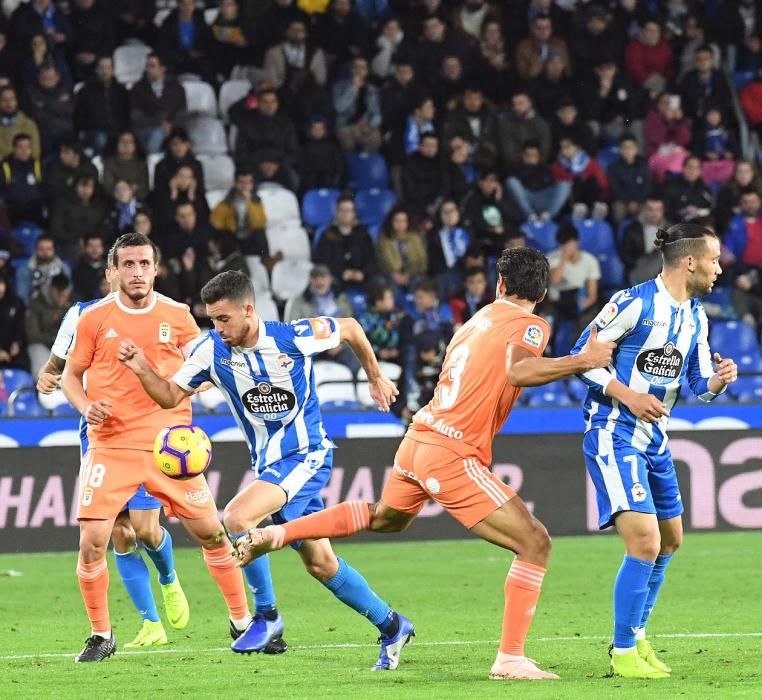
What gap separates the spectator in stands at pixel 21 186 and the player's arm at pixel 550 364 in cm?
1191

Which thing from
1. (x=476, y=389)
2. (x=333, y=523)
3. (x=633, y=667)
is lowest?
(x=633, y=667)

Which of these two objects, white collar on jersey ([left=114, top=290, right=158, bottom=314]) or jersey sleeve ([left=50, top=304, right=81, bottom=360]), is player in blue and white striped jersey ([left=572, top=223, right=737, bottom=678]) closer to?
white collar on jersey ([left=114, top=290, right=158, bottom=314])

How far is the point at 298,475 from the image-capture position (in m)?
7.84

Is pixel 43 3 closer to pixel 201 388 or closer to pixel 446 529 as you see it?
pixel 446 529

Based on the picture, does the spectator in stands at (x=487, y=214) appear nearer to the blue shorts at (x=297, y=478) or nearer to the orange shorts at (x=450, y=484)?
the blue shorts at (x=297, y=478)

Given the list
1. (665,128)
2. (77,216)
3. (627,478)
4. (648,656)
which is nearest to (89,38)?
(77,216)

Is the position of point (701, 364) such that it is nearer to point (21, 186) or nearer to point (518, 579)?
point (518, 579)

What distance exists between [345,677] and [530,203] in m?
12.2

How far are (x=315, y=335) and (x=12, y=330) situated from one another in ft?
29.3

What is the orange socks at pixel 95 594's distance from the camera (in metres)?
7.97

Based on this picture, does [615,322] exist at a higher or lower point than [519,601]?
higher

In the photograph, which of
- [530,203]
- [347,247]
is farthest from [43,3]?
[530,203]

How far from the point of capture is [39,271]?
16.6 metres

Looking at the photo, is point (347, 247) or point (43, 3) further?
point (43, 3)
